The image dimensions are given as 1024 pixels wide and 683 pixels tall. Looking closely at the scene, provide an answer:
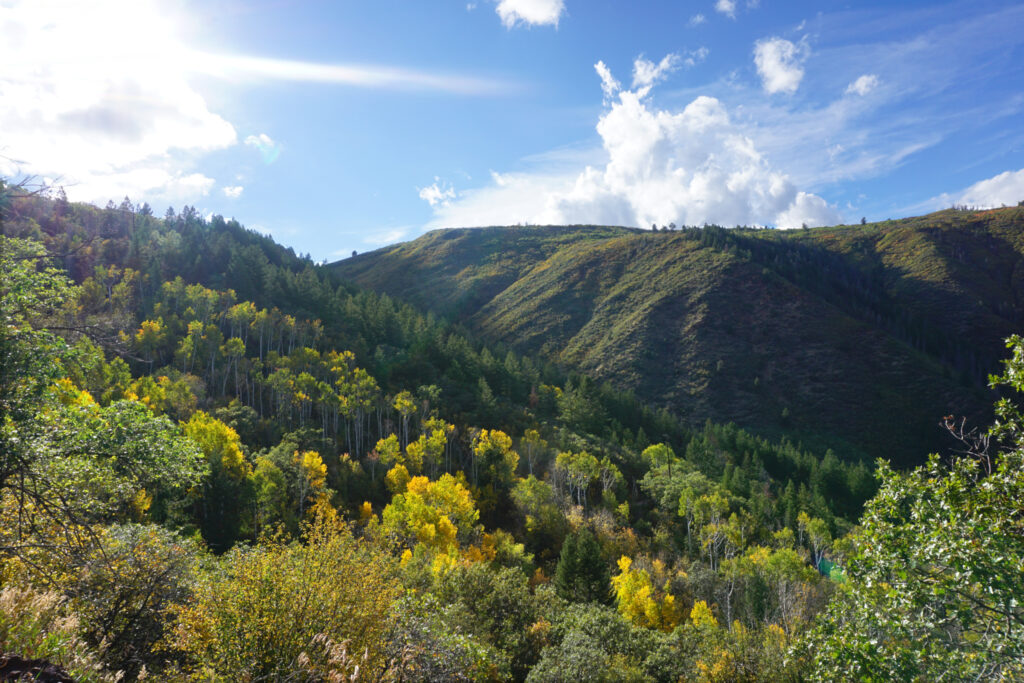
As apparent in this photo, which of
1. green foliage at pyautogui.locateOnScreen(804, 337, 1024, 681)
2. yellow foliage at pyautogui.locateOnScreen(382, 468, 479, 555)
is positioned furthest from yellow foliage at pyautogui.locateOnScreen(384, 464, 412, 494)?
green foliage at pyautogui.locateOnScreen(804, 337, 1024, 681)

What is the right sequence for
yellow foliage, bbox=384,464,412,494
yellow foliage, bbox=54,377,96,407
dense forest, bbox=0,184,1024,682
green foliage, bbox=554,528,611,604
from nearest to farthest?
dense forest, bbox=0,184,1024,682 → yellow foliage, bbox=54,377,96,407 → green foliage, bbox=554,528,611,604 → yellow foliage, bbox=384,464,412,494

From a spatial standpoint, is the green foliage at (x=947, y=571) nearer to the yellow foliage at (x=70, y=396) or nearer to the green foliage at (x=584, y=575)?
the yellow foliage at (x=70, y=396)

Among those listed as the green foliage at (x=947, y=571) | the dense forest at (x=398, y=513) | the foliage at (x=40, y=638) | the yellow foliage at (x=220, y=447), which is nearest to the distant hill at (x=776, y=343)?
the dense forest at (x=398, y=513)

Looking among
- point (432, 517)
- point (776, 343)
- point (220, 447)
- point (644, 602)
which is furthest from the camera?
point (776, 343)

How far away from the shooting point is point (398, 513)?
47.7 m

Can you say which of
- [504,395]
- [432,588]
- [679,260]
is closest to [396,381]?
[504,395]

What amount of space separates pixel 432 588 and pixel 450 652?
10.0 m

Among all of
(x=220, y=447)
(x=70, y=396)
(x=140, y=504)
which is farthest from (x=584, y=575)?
(x=70, y=396)

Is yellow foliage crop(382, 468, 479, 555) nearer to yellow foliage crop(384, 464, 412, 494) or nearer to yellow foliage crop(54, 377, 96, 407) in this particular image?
yellow foliage crop(384, 464, 412, 494)

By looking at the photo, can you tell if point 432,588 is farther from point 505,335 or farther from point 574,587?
point 505,335

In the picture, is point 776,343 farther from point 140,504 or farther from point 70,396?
point 70,396

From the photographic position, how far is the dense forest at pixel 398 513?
9.57 m

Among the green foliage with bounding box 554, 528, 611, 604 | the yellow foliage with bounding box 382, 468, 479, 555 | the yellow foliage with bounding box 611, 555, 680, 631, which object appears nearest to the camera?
the green foliage with bounding box 554, 528, 611, 604

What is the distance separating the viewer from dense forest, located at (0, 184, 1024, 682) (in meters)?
9.57
